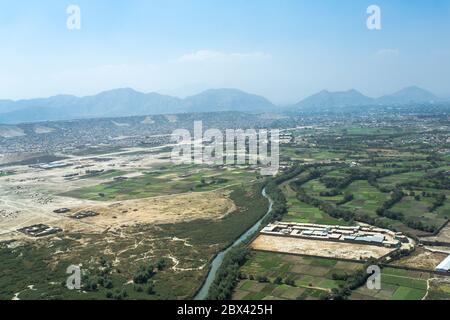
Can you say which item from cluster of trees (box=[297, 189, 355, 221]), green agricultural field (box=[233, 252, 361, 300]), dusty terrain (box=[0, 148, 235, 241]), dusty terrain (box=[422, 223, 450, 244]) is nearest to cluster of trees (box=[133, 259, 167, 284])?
green agricultural field (box=[233, 252, 361, 300])

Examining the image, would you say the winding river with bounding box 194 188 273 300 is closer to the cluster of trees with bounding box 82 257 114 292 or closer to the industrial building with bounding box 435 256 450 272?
the cluster of trees with bounding box 82 257 114 292

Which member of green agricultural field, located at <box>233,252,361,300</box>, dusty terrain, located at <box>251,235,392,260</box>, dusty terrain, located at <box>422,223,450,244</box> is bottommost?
green agricultural field, located at <box>233,252,361,300</box>

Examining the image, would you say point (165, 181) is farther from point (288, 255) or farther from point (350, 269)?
point (350, 269)

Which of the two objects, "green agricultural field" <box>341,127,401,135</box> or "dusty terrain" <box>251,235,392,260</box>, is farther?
"green agricultural field" <box>341,127,401,135</box>

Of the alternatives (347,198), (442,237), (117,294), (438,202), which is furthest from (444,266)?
(347,198)

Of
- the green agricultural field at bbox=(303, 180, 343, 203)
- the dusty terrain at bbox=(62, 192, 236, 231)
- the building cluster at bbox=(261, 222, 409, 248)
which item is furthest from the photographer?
the green agricultural field at bbox=(303, 180, 343, 203)

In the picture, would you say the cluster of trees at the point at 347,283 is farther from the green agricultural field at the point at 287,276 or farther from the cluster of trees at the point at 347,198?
the cluster of trees at the point at 347,198
